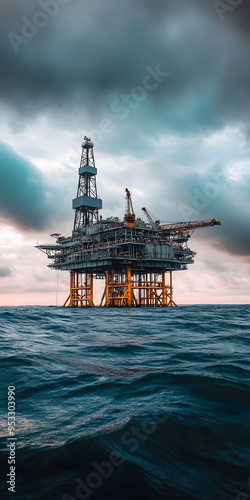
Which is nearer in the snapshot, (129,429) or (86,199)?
(129,429)

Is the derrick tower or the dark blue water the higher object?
the derrick tower

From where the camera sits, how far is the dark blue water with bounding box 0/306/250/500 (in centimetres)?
409

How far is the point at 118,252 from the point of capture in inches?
2542

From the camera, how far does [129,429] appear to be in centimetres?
535

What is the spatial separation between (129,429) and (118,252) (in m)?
59.3

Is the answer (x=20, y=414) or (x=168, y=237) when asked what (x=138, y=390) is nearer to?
(x=20, y=414)

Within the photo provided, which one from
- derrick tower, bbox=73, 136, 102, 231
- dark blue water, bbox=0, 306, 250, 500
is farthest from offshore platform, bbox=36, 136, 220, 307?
dark blue water, bbox=0, 306, 250, 500

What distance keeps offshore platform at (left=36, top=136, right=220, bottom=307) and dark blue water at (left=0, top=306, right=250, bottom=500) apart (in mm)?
50711

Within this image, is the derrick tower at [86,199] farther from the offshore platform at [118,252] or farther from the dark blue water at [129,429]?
the dark blue water at [129,429]

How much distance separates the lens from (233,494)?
12.8 ft

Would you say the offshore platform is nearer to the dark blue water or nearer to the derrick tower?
the derrick tower

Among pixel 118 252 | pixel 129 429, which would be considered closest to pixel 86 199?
pixel 118 252

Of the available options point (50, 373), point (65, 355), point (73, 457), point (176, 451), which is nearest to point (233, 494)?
point (176, 451)

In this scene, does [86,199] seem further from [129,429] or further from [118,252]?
[129,429]
